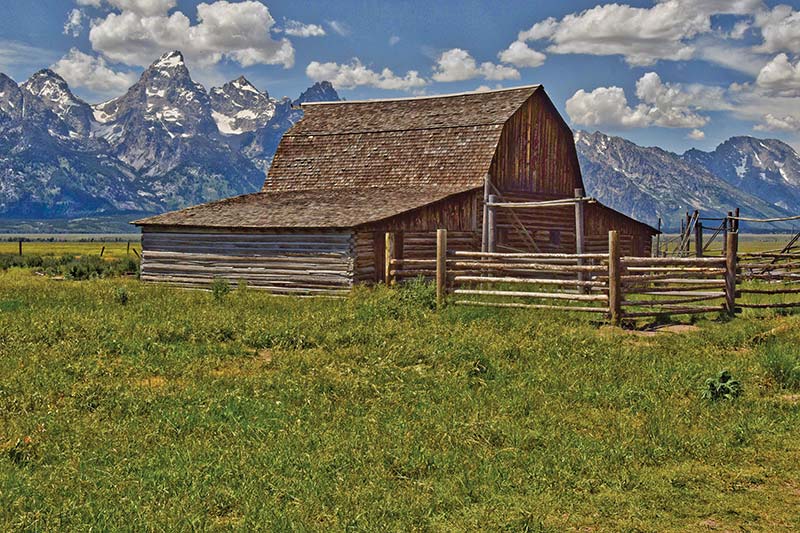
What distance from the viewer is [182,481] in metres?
7.67

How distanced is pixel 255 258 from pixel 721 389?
770 inches

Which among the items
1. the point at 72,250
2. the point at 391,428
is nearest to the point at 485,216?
the point at 391,428

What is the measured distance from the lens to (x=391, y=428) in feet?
30.3

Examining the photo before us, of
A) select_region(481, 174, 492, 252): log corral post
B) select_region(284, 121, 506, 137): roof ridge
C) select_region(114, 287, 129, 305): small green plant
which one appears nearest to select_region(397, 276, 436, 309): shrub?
select_region(114, 287, 129, 305): small green plant

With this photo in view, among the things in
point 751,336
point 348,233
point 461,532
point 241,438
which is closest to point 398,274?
point 348,233

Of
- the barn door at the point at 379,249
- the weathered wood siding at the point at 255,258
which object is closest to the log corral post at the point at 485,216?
the barn door at the point at 379,249

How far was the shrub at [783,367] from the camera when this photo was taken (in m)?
11.4

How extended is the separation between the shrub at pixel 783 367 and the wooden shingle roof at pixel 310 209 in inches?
567

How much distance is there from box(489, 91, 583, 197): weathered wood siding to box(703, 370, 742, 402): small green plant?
2123cm

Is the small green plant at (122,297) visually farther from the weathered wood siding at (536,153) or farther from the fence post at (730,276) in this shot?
the weathered wood siding at (536,153)

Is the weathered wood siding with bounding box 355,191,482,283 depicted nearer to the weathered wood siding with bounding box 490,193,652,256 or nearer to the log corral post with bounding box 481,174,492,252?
the log corral post with bounding box 481,174,492,252

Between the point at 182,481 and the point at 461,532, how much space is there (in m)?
2.76

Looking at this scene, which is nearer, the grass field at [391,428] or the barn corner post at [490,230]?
the grass field at [391,428]

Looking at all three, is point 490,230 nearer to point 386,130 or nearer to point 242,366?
point 386,130
